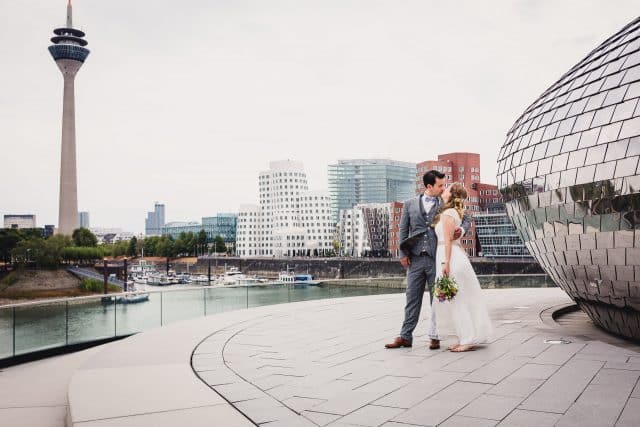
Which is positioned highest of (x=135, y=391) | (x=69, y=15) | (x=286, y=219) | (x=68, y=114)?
(x=69, y=15)

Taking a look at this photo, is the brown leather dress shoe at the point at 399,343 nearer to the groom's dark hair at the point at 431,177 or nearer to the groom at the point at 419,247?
the groom at the point at 419,247

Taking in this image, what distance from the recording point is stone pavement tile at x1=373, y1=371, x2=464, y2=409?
543 cm

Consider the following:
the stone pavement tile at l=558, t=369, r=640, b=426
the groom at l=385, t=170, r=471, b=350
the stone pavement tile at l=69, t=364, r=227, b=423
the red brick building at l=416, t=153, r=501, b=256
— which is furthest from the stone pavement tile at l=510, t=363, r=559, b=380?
the red brick building at l=416, t=153, r=501, b=256

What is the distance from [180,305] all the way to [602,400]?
34.2 feet

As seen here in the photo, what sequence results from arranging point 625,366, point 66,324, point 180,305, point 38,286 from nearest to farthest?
point 625,366 < point 66,324 < point 180,305 < point 38,286

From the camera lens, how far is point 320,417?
5066 millimetres

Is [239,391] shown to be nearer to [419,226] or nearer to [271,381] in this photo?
[271,381]

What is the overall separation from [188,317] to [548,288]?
1409cm

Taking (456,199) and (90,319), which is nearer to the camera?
(456,199)

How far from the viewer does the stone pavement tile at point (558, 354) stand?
23.6ft

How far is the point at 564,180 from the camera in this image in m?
9.27

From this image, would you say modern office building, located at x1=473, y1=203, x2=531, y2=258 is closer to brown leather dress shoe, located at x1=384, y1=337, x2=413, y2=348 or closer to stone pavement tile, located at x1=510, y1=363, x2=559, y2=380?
brown leather dress shoe, located at x1=384, y1=337, x2=413, y2=348

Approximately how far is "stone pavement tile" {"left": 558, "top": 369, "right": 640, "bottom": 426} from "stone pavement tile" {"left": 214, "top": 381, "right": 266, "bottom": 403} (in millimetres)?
2991

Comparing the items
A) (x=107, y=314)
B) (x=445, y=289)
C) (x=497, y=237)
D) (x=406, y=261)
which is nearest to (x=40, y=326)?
(x=107, y=314)
